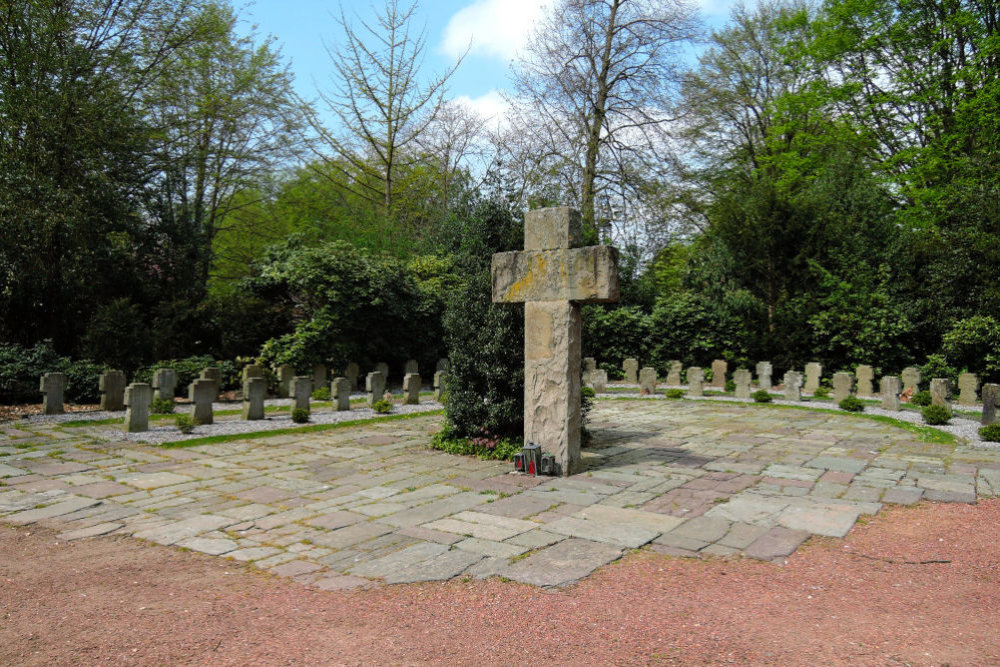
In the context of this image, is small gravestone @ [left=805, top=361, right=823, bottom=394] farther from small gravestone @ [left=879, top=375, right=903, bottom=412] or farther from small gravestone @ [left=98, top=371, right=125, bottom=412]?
small gravestone @ [left=98, top=371, right=125, bottom=412]

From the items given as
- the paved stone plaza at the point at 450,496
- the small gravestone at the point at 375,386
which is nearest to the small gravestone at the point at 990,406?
the paved stone plaza at the point at 450,496

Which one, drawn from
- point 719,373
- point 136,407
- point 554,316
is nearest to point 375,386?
point 136,407

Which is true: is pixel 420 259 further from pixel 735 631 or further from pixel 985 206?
pixel 735 631

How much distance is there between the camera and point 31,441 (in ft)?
30.5

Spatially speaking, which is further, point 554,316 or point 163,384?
point 163,384

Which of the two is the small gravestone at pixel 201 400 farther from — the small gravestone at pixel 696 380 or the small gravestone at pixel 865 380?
the small gravestone at pixel 865 380

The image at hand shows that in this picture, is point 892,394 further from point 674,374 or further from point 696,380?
point 674,374

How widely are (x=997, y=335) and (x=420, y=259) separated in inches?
642

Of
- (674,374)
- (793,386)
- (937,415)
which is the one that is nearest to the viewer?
(937,415)

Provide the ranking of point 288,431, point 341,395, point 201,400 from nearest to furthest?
point 288,431
point 201,400
point 341,395

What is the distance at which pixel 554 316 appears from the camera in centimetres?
760

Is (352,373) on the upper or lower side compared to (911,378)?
upper

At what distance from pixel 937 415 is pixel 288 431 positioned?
11.8 m

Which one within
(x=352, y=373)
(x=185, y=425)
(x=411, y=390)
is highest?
(x=352, y=373)
